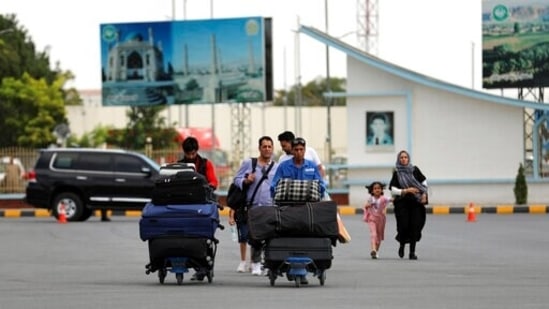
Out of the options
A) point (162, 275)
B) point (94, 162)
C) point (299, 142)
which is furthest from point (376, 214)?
point (94, 162)

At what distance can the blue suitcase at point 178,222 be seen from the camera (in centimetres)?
1731

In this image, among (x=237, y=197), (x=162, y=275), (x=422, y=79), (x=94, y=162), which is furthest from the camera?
(x=422, y=79)

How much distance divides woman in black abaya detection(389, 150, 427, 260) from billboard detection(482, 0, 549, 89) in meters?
25.6

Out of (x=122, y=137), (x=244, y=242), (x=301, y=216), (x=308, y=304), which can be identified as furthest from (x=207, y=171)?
(x=122, y=137)

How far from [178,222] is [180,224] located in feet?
0.10

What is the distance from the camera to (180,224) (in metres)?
17.3

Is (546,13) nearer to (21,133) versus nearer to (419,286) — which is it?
(419,286)

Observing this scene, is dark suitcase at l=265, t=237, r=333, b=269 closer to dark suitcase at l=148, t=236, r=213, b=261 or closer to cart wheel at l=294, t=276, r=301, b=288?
cart wheel at l=294, t=276, r=301, b=288

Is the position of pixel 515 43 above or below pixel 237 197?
above

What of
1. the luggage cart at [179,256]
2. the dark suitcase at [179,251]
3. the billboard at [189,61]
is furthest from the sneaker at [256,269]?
the billboard at [189,61]

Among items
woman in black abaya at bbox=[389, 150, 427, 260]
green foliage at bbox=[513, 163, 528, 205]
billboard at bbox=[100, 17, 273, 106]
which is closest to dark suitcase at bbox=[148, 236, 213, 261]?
woman in black abaya at bbox=[389, 150, 427, 260]

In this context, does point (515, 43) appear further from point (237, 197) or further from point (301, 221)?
point (301, 221)

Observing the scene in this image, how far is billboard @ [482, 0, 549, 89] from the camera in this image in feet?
159

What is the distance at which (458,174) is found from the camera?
153 feet
